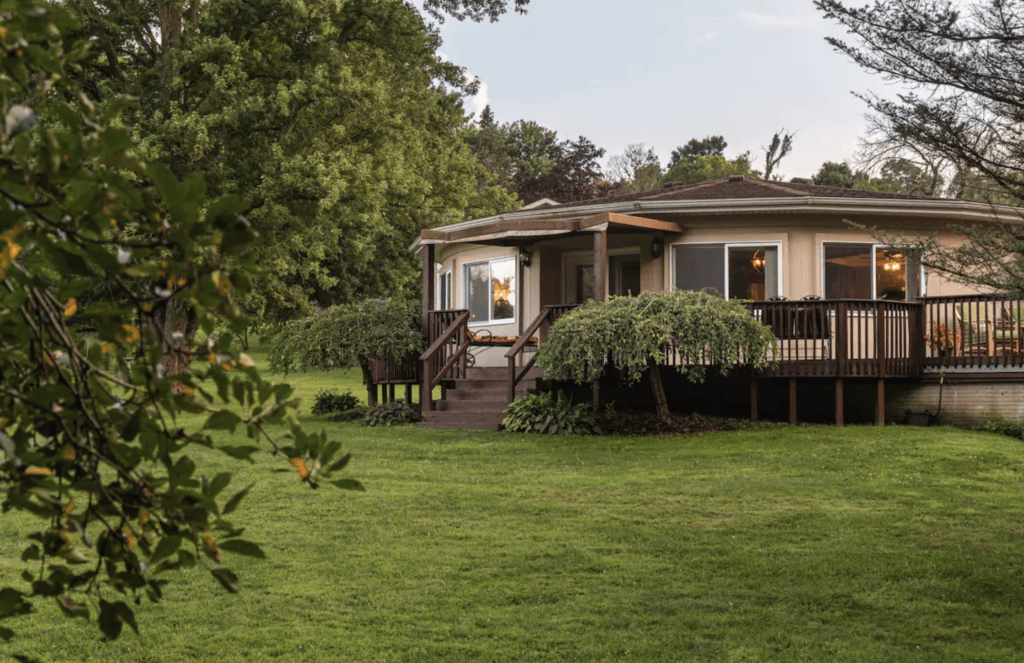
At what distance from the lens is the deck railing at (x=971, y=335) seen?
595 inches

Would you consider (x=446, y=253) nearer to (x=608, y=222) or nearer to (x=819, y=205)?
(x=608, y=222)

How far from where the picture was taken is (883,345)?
15.1 meters

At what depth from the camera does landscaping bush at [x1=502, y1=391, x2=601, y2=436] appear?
14312 millimetres

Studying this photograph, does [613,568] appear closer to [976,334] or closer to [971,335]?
[971,335]

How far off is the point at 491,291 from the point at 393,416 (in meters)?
4.29

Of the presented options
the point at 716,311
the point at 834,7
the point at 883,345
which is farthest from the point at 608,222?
the point at 834,7

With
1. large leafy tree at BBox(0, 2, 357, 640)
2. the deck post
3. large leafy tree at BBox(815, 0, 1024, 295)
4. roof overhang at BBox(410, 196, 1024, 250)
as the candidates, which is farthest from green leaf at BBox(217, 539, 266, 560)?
the deck post

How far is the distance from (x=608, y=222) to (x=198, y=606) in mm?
10505

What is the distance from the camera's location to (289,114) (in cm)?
2267

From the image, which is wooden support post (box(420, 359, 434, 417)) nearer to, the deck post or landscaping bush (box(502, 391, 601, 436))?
the deck post

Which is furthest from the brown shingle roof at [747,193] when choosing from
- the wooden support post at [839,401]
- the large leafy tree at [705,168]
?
the large leafy tree at [705,168]

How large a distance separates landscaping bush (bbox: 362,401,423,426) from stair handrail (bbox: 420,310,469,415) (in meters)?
0.23

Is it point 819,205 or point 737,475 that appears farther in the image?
point 819,205

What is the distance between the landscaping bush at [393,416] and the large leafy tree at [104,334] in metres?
14.6
